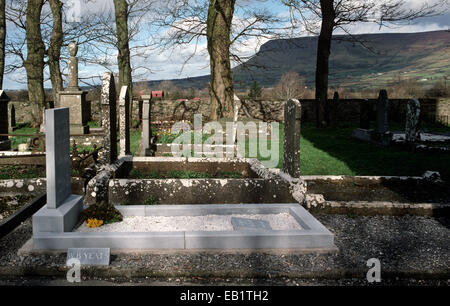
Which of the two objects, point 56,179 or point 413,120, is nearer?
point 56,179

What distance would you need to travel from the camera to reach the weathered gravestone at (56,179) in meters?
4.55

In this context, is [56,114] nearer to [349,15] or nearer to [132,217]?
[132,217]

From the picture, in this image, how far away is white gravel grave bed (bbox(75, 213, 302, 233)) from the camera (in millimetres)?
5012

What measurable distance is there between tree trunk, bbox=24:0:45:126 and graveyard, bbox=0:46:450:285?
11014 mm

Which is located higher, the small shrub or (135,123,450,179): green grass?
(135,123,450,179): green grass

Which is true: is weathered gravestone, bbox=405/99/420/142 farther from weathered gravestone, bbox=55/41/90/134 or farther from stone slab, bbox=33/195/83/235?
weathered gravestone, bbox=55/41/90/134

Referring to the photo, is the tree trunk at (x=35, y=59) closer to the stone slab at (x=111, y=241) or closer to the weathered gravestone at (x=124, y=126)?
the weathered gravestone at (x=124, y=126)

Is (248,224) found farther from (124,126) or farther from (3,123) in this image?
(3,123)

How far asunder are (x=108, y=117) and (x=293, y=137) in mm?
3343

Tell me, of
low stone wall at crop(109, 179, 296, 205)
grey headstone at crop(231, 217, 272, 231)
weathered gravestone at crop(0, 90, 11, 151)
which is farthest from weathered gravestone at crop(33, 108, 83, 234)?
weathered gravestone at crop(0, 90, 11, 151)

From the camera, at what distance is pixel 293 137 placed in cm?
657

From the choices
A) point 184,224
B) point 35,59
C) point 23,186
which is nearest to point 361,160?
point 184,224
